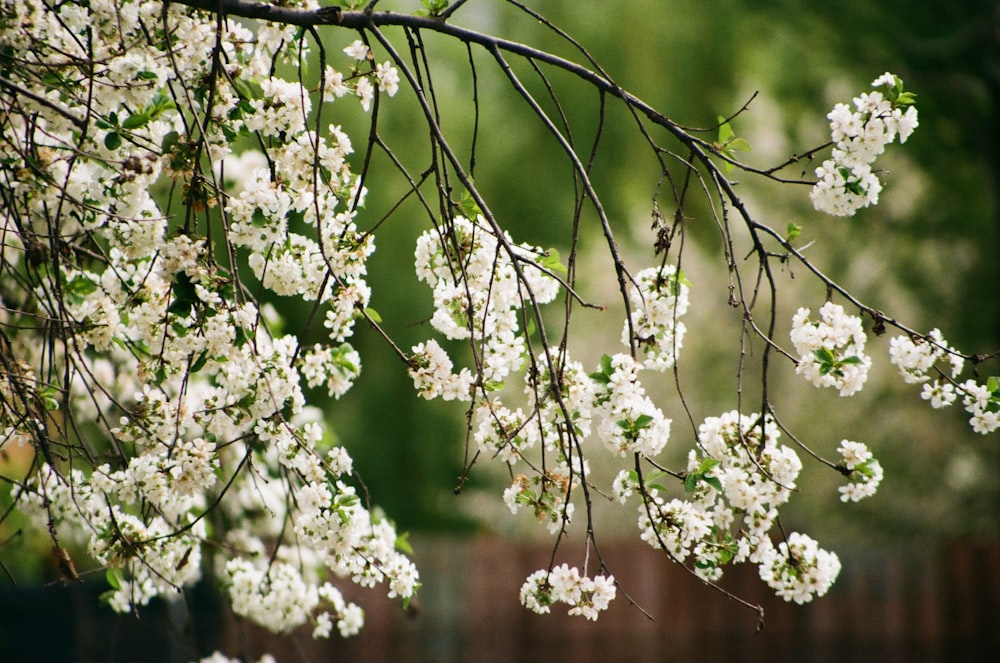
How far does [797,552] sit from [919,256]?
8.73 metres

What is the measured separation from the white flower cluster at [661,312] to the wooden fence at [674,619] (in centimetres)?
556

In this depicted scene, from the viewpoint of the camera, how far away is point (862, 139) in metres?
2.07

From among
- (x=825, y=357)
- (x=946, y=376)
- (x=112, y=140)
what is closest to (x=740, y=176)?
(x=946, y=376)

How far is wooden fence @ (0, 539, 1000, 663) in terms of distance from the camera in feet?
24.4

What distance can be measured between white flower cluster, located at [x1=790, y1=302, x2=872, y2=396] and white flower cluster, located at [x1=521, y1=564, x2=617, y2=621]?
23.2 inches

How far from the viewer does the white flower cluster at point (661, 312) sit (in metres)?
2.24

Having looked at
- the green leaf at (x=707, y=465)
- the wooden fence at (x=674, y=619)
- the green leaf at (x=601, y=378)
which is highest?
the wooden fence at (x=674, y=619)

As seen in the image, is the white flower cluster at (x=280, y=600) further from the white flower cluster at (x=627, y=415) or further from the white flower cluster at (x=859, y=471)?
the white flower cluster at (x=859, y=471)

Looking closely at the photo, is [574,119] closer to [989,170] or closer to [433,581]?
[989,170]

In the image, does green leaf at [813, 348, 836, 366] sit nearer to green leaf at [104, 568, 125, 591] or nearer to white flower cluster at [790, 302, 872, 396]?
white flower cluster at [790, 302, 872, 396]

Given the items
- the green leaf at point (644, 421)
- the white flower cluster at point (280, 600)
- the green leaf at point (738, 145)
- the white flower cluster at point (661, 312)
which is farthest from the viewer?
the white flower cluster at point (280, 600)

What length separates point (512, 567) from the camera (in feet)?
26.1

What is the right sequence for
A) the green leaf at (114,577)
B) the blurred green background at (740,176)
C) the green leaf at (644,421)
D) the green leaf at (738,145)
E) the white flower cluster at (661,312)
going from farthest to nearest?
the blurred green background at (740,176) → the green leaf at (114,577) → the white flower cluster at (661,312) → the green leaf at (738,145) → the green leaf at (644,421)

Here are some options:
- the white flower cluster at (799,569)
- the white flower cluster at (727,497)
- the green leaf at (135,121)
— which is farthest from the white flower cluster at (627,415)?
the green leaf at (135,121)
